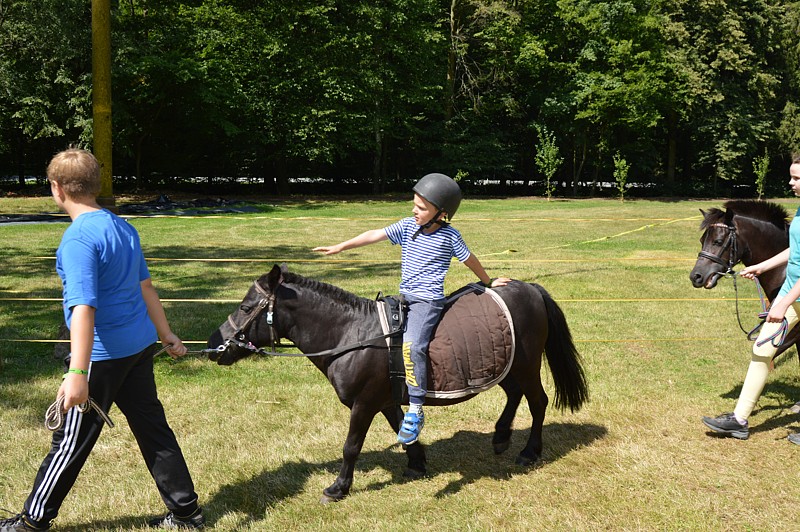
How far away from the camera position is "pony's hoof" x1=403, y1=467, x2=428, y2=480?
518 centimetres

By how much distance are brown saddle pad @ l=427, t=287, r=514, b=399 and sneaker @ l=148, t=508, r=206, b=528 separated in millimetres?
1689

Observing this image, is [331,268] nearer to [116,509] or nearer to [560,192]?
[116,509]

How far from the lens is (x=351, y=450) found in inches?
187

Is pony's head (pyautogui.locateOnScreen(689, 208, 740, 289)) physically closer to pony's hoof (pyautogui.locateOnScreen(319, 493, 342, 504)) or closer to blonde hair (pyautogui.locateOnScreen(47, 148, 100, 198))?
pony's hoof (pyautogui.locateOnScreen(319, 493, 342, 504))

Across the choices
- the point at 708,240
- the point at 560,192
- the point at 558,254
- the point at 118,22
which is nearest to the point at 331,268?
the point at 558,254

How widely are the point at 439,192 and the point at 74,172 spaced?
2.23 m

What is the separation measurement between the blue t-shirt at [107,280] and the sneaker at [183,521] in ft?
3.81

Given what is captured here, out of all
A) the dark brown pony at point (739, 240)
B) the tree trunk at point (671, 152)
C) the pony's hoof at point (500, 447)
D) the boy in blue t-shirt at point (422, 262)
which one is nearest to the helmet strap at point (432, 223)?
the boy in blue t-shirt at point (422, 262)

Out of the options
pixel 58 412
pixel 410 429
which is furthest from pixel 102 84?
pixel 410 429

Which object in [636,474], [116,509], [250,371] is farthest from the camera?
[250,371]

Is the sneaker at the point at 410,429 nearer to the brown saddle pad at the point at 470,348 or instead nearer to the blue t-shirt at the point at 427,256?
the brown saddle pad at the point at 470,348

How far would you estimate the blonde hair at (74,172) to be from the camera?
3.52 metres

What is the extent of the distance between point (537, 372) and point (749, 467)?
1834 mm

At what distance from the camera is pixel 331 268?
14875 mm
